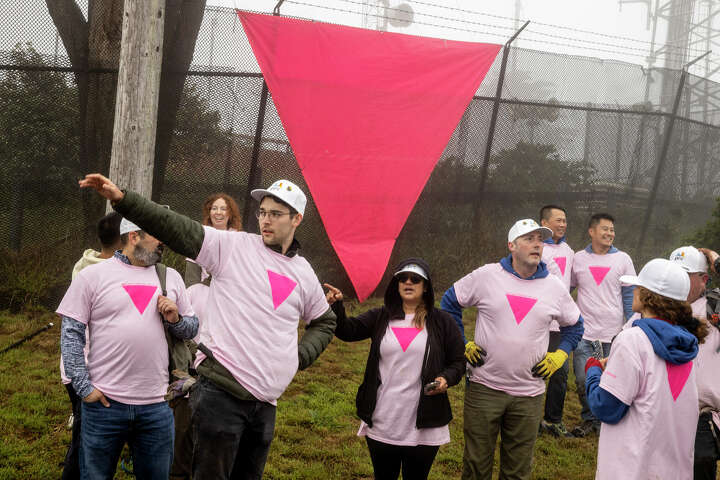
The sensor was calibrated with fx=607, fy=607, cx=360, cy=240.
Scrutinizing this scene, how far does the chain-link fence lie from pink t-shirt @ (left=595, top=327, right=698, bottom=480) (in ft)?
17.9

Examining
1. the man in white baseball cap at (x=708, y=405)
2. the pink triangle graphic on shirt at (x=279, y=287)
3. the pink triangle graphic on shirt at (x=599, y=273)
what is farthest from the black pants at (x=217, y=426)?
the pink triangle graphic on shirt at (x=599, y=273)

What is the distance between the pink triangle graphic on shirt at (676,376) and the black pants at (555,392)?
8.52 ft

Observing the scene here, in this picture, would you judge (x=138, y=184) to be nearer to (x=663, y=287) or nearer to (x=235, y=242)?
(x=235, y=242)

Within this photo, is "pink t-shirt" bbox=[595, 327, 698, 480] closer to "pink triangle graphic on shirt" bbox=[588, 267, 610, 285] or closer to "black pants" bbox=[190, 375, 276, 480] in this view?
"black pants" bbox=[190, 375, 276, 480]

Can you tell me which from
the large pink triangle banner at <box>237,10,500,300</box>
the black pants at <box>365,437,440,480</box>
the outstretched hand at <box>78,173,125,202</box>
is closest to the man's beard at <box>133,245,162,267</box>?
the outstretched hand at <box>78,173,125,202</box>

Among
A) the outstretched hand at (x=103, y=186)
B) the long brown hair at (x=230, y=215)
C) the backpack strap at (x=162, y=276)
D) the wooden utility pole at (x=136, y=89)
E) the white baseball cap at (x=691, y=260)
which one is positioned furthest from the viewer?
the wooden utility pole at (x=136, y=89)

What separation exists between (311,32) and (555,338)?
441 centimetres

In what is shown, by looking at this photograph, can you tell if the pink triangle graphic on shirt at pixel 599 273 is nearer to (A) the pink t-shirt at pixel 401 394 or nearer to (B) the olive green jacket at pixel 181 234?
(A) the pink t-shirt at pixel 401 394

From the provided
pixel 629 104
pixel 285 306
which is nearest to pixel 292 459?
pixel 285 306

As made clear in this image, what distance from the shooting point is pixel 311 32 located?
7.14m

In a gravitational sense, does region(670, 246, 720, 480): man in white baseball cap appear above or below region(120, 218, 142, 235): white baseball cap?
below

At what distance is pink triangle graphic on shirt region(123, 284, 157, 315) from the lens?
9.87ft

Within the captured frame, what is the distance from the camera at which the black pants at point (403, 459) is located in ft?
10.8

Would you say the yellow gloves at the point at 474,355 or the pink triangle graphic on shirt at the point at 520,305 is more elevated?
the pink triangle graphic on shirt at the point at 520,305
